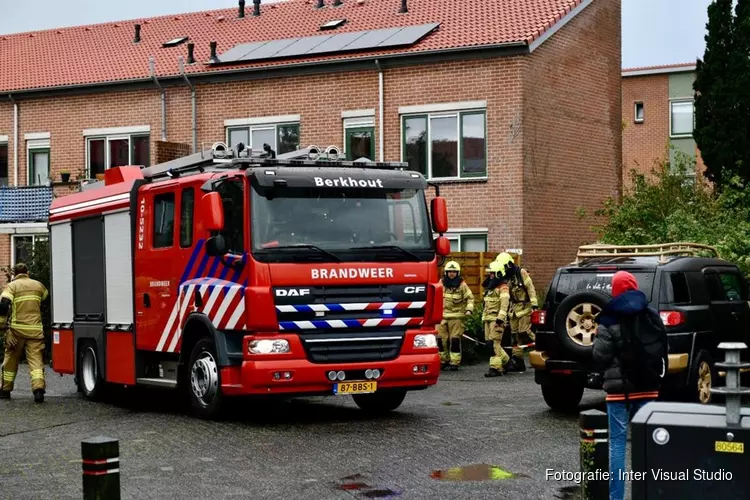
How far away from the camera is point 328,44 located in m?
31.1

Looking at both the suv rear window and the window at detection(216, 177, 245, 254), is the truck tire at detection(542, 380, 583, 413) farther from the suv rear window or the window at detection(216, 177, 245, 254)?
the window at detection(216, 177, 245, 254)

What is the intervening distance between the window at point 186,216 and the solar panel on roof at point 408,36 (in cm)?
1578

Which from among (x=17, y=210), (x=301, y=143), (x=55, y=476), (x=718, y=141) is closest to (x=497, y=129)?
(x=301, y=143)

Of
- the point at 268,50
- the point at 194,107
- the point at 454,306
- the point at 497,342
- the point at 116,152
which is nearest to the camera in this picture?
the point at 497,342

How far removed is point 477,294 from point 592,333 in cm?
1262

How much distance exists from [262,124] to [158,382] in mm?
16769

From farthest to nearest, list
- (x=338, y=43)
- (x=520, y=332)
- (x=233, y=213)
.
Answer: (x=338, y=43) < (x=520, y=332) < (x=233, y=213)

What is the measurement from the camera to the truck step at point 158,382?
15037 mm

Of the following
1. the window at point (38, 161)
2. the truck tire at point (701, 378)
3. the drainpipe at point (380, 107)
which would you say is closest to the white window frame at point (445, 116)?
the drainpipe at point (380, 107)

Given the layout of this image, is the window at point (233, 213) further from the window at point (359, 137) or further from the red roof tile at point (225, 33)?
the window at point (359, 137)

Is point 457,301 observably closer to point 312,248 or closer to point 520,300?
point 520,300

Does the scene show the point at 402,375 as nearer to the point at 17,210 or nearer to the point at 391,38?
the point at 391,38

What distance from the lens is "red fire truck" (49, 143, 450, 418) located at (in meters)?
13.4

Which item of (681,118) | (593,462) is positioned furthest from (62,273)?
(681,118)
